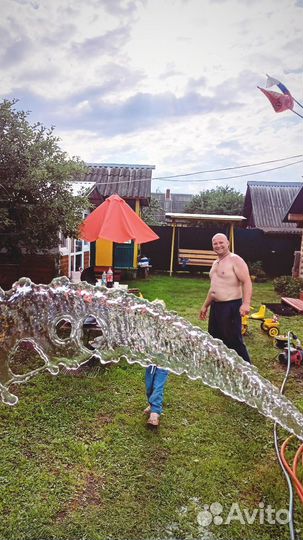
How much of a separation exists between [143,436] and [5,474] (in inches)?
43.8

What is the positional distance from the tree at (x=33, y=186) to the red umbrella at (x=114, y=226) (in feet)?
1.20

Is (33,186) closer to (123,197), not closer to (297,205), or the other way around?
(123,197)

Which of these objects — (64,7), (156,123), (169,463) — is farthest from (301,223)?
(169,463)

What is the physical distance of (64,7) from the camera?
13.5 ft

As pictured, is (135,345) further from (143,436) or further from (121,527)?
(143,436)

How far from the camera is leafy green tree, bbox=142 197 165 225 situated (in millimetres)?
20188

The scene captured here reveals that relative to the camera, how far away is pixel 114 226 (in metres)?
6.65

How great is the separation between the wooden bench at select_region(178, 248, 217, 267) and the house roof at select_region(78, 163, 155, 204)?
2.56 metres

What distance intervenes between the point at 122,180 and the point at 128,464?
12.1 m

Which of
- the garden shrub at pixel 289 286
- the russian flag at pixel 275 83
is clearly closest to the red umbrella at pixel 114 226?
the russian flag at pixel 275 83

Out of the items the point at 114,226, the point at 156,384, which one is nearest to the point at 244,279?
the point at 156,384

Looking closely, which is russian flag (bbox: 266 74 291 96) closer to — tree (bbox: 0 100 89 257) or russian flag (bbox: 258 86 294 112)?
russian flag (bbox: 258 86 294 112)

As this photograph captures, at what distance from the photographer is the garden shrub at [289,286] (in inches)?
411

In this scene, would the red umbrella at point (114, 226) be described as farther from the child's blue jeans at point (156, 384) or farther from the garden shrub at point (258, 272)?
the garden shrub at point (258, 272)
